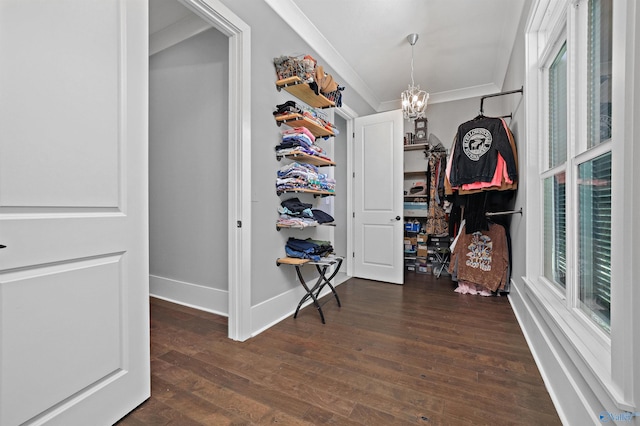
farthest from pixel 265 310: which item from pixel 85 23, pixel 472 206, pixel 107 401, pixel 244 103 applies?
pixel 472 206

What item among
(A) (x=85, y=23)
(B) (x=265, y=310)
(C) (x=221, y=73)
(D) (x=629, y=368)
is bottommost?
(B) (x=265, y=310)

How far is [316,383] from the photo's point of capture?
5.05ft

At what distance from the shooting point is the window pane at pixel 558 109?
172cm

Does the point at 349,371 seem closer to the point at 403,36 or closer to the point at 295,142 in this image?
the point at 295,142

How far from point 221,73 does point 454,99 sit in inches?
139

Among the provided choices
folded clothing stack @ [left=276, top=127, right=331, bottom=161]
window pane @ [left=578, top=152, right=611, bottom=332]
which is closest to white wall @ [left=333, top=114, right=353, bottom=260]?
folded clothing stack @ [left=276, top=127, right=331, bottom=161]

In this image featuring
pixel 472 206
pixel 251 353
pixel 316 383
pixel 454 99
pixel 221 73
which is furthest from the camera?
pixel 454 99

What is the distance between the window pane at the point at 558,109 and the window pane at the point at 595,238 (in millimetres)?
441

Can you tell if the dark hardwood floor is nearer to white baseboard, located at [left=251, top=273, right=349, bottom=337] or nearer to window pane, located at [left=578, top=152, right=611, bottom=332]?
white baseboard, located at [left=251, top=273, right=349, bottom=337]

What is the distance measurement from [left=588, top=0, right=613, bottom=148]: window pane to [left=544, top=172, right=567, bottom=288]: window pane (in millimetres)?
516

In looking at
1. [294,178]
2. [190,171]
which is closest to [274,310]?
[294,178]

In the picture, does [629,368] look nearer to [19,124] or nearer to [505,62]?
[19,124]

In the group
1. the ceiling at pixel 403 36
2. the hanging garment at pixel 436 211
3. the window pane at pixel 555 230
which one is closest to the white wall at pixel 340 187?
the ceiling at pixel 403 36

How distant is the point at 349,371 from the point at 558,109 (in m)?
2.13
